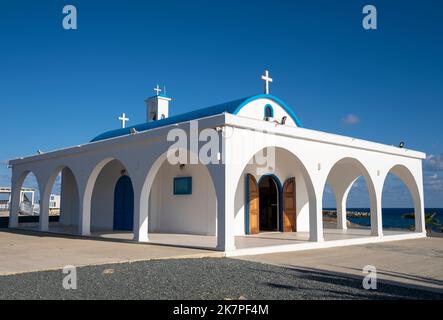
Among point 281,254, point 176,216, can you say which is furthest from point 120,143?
point 281,254

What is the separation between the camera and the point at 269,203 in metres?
16.7

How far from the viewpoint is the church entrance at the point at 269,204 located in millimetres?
16117

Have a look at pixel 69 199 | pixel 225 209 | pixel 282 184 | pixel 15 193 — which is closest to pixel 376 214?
pixel 282 184

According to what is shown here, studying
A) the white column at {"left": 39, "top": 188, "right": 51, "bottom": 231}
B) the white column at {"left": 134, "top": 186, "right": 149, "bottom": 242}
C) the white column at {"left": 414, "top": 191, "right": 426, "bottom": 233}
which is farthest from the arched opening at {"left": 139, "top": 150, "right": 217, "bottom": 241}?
the white column at {"left": 414, "top": 191, "right": 426, "bottom": 233}

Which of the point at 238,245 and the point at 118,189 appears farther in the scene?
the point at 118,189

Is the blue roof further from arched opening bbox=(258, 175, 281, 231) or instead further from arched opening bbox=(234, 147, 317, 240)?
arched opening bbox=(258, 175, 281, 231)

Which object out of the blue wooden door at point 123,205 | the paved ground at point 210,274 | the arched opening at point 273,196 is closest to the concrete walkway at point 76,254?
the paved ground at point 210,274

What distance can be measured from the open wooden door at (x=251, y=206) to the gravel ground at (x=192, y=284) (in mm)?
6692

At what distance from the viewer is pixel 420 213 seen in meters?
16.9

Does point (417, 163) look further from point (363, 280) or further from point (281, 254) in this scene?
point (363, 280)

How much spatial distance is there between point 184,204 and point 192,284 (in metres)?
8.53

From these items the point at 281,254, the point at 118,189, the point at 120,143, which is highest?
the point at 120,143

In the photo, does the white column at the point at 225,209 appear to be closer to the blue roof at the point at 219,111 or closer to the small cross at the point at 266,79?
the blue roof at the point at 219,111
